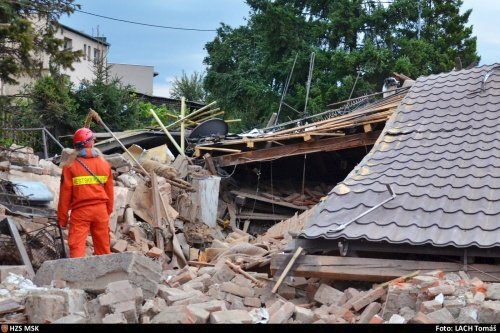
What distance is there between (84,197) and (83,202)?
6 centimetres

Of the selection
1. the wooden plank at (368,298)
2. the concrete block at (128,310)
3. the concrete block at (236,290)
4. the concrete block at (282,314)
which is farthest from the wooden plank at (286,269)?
the concrete block at (128,310)

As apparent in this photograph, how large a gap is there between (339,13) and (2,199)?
75.0 ft

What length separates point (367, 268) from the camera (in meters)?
6.51

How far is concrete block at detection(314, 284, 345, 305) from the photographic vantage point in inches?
247

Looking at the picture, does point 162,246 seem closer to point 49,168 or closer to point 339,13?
point 49,168

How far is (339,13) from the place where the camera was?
98.4 ft

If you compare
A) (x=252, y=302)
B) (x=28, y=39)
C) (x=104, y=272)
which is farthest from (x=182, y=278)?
(x=28, y=39)

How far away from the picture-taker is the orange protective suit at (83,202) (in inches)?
307

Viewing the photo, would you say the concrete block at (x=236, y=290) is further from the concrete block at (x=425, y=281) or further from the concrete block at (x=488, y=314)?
the concrete block at (x=488, y=314)

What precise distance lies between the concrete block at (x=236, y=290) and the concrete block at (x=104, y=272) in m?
0.74

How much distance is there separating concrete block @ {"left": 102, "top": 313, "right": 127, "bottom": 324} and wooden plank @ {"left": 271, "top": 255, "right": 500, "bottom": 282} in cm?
200

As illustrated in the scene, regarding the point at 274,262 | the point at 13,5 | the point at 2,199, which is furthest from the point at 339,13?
the point at 274,262

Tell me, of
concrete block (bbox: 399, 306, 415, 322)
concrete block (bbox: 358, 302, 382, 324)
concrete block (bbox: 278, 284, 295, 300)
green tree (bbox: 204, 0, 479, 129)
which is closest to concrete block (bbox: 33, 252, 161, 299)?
concrete block (bbox: 278, 284, 295, 300)

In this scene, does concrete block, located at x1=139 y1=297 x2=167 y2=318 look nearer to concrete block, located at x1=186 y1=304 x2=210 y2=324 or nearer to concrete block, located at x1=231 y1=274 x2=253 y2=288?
concrete block, located at x1=186 y1=304 x2=210 y2=324
